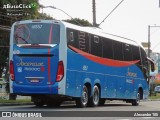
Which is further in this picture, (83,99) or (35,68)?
(83,99)

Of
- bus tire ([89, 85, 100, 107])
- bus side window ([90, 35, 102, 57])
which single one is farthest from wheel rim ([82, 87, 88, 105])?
bus side window ([90, 35, 102, 57])

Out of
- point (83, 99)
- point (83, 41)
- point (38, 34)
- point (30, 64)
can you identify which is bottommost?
point (83, 99)

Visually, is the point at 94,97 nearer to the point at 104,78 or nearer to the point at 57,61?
the point at 104,78

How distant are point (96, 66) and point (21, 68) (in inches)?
163

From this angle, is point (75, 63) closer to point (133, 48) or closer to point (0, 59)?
point (133, 48)

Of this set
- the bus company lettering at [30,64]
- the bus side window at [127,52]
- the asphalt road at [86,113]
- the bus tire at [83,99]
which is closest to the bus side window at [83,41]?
the bus tire at [83,99]

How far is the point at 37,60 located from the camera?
2270cm

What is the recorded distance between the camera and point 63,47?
22.5m

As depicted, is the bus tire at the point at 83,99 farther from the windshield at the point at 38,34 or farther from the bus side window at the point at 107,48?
the windshield at the point at 38,34

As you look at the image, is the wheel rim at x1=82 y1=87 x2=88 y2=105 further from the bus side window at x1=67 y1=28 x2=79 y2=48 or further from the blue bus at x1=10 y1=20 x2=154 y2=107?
the bus side window at x1=67 y1=28 x2=79 y2=48

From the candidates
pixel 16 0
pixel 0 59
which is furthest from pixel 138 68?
pixel 0 59

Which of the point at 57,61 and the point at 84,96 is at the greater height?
the point at 57,61

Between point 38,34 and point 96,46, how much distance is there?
3.68 meters

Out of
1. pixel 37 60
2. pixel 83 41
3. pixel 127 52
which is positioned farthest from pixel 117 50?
pixel 37 60
